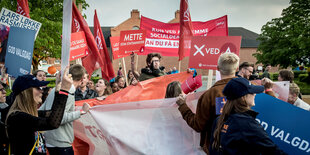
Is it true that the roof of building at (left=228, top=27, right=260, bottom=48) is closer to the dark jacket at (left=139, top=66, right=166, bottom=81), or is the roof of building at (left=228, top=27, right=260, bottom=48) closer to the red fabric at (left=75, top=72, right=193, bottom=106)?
the dark jacket at (left=139, top=66, right=166, bottom=81)

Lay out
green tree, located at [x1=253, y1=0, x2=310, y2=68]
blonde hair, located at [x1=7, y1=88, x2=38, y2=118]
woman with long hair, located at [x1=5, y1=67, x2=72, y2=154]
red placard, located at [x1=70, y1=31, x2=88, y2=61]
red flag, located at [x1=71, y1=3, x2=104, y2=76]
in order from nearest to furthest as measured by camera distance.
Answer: woman with long hair, located at [x1=5, y1=67, x2=72, y2=154] < blonde hair, located at [x1=7, y1=88, x2=38, y2=118] < red placard, located at [x1=70, y1=31, x2=88, y2=61] < red flag, located at [x1=71, y1=3, x2=104, y2=76] < green tree, located at [x1=253, y1=0, x2=310, y2=68]

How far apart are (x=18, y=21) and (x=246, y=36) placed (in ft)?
179

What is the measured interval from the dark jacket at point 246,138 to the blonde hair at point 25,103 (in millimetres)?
1928

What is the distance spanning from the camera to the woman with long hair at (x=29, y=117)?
245 centimetres

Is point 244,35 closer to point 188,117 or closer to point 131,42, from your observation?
point 131,42

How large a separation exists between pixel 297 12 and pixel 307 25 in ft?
7.24

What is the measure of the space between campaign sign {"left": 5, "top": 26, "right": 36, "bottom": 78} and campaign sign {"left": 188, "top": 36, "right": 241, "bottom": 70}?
293 cm

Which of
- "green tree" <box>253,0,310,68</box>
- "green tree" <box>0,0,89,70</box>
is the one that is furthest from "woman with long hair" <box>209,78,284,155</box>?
"green tree" <box>253,0,310,68</box>

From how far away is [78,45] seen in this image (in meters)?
7.06

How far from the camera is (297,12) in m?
27.1

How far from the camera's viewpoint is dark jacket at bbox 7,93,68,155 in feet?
8.04

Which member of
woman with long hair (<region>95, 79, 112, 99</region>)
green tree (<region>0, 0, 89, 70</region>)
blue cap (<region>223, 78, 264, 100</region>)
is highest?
green tree (<region>0, 0, 89, 70</region>)

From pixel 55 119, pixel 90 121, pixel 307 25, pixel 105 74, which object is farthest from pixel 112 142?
pixel 307 25

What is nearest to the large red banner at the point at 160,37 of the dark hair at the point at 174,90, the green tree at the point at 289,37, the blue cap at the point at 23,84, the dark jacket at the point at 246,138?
the dark hair at the point at 174,90
